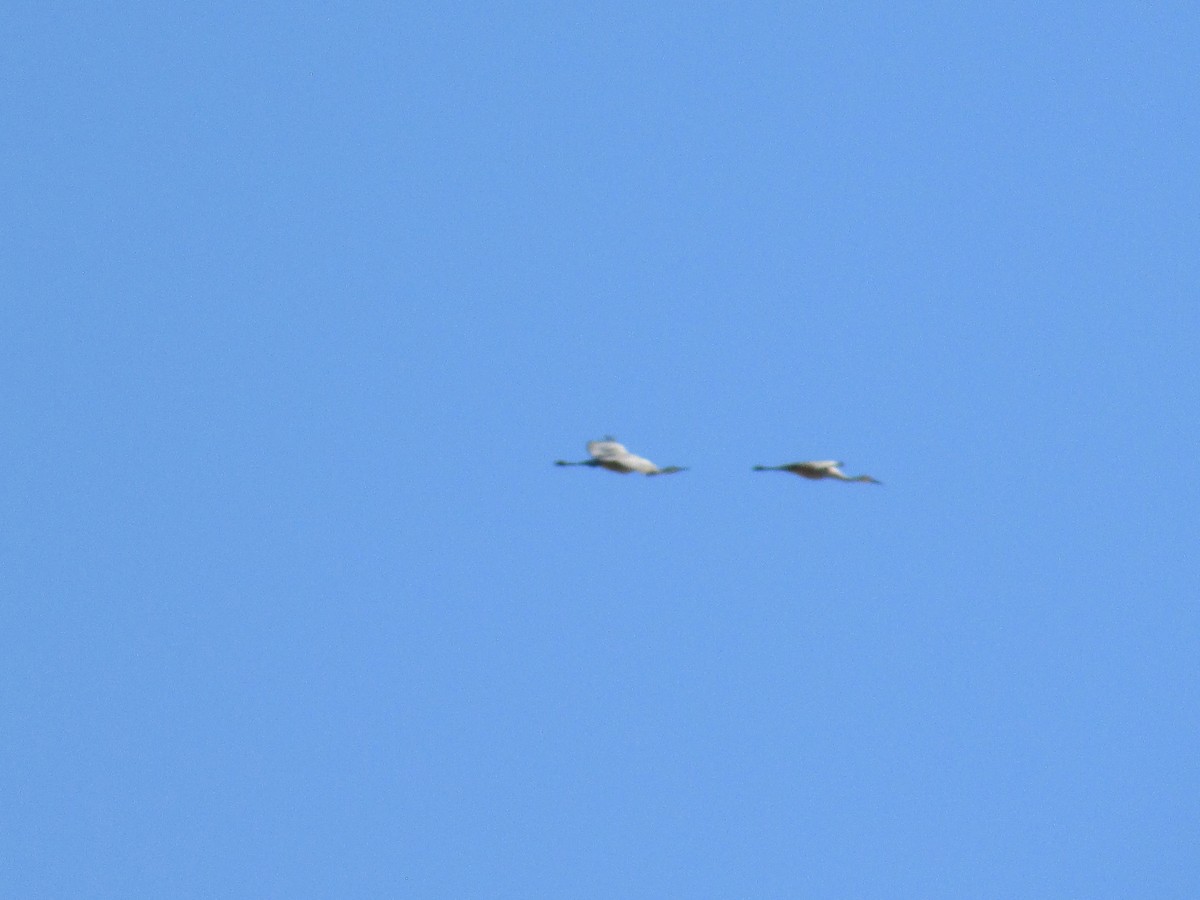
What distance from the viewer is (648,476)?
257ft

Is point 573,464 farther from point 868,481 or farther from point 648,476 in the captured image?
point 868,481

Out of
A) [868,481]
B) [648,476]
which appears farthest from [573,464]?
[868,481]

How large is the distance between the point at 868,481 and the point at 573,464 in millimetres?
6582

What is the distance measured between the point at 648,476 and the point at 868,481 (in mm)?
4905

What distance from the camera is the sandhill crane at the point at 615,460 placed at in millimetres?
78312

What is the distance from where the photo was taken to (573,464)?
78.6 meters

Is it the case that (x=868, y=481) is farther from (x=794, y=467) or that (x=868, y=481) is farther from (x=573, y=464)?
(x=573, y=464)

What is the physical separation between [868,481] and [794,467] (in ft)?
5.38

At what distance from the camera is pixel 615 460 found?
78.4 m

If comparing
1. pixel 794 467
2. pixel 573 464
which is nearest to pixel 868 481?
pixel 794 467

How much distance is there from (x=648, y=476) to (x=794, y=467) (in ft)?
11.1

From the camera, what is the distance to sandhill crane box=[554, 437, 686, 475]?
3083 inches

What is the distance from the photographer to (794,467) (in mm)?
77125
